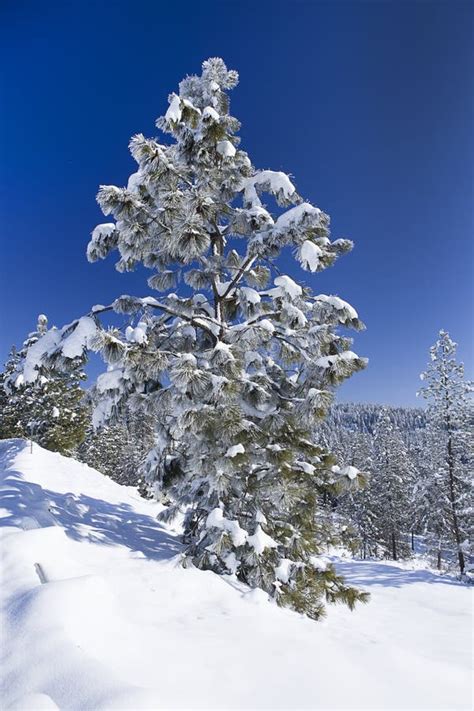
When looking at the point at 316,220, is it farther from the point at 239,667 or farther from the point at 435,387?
the point at 435,387

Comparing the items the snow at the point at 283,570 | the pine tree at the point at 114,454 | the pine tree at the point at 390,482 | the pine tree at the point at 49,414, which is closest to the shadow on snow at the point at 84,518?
the snow at the point at 283,570

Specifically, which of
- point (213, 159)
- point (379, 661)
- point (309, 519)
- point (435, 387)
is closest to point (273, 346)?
point (309, 519)

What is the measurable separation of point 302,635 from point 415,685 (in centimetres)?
99

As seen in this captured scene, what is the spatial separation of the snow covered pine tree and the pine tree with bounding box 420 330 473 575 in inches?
649

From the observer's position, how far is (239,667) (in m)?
2.47

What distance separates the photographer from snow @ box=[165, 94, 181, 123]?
5.33 meters

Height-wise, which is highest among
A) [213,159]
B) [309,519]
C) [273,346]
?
[213,159]

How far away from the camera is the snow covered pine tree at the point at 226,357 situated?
16.6 feet

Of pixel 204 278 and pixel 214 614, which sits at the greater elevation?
pixel 204 278

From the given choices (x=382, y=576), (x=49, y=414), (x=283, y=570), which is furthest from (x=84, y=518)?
(x=49, y=414)

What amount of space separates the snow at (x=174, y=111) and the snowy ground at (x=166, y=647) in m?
6.02

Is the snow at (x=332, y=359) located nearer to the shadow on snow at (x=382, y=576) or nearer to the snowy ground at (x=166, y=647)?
the snowy ground at (x=166, y=647)

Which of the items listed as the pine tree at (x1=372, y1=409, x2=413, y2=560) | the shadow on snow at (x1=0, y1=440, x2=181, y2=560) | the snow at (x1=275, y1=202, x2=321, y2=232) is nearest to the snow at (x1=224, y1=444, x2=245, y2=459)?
the shadow on snow at (x1=0, y1=440, x2=181, y2=560)

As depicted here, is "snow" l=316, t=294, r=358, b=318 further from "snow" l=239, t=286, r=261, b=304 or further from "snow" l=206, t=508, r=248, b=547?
"snow" l=206, t=508, r=248, b=547
